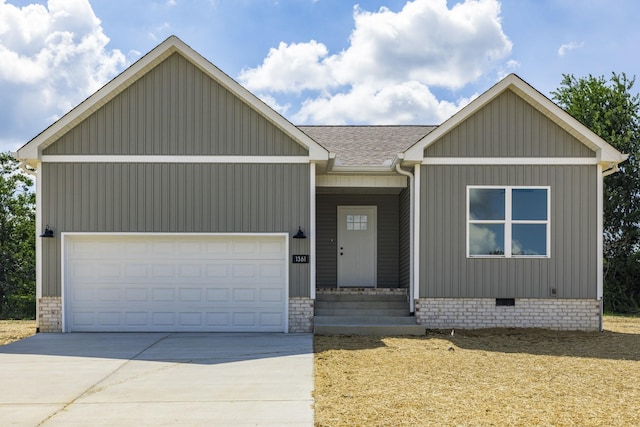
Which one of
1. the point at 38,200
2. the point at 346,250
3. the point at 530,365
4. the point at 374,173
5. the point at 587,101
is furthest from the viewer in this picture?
the point at 587,101

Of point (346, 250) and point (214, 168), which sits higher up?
point (214, 168)

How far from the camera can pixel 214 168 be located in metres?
13.5

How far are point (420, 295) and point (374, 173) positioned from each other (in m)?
2.84

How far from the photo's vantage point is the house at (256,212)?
13422 millimetres

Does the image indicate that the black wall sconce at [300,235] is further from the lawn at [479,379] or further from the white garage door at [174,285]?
the lawn at [479,379]

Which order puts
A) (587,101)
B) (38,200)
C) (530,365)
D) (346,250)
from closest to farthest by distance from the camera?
(530,365) < (38,200) < (346,250) < (587,101)

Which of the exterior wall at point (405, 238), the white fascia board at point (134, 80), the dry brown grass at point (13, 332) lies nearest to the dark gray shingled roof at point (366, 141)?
the exterior wall at point (405, 238)

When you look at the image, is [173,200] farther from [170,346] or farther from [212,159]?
[170,346]

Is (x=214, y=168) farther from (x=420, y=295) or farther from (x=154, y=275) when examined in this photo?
(x=420, y=295)

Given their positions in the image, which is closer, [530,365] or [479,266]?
[530,365]

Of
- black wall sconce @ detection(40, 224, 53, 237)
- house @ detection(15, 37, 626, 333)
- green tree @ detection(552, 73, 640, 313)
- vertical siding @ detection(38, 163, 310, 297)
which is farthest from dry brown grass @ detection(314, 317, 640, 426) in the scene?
green tree @ detection(552, 73, 640, 313)

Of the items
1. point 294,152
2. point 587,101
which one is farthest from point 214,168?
point 587,101

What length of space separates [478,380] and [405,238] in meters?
6.92

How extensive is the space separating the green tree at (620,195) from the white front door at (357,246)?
10.7m
